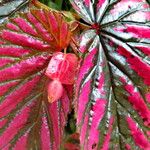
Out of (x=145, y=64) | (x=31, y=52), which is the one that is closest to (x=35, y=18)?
(x=31, y=52)

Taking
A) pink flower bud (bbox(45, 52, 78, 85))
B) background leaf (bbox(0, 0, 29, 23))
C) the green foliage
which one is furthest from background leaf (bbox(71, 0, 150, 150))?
the green foliage

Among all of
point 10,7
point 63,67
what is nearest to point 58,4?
point 10,7

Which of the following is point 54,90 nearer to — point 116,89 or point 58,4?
point 116,89

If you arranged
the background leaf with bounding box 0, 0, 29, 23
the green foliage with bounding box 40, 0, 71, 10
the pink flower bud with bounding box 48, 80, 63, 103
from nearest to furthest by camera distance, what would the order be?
the pink flower bud with bounding box 48, 80, 63, 103 → the background leaf with bounding box 0, 0, 29, 23 → the green foliage with bounding box 40, 0, 71, 10

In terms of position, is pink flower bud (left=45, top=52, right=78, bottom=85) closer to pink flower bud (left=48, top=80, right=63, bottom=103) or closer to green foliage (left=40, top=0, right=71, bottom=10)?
pink flower bud (left=48, top=80, right=63, bottom=103)

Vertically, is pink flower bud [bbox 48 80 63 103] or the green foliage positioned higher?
the green foliage

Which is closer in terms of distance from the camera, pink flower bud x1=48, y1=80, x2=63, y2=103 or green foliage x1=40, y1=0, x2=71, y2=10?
pink flower bud x1=48, y1=80, x2=63, y2=103

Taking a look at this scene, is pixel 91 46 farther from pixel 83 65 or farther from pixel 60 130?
pixel 60 130
